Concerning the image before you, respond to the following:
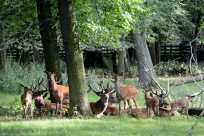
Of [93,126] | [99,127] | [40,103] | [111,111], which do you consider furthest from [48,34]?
[99,127]

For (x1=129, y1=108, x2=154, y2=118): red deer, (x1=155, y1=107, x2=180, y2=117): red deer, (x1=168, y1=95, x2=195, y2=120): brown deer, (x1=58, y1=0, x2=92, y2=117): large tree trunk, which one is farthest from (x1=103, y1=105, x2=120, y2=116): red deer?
(x1=168, y1=95, x2=195, y2=120): brown deer

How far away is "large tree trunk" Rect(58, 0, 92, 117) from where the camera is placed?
11.1 m

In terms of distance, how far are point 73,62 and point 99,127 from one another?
2.26 m

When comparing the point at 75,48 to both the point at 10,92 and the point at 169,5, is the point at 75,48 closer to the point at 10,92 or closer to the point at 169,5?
the point at 10,92

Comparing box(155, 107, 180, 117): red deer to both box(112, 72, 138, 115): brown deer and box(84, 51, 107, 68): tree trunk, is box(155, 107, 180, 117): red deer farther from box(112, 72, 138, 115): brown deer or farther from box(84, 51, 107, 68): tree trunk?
box(84, 51, 107, 68): tree trunk

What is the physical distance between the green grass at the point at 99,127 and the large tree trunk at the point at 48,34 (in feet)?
7.16

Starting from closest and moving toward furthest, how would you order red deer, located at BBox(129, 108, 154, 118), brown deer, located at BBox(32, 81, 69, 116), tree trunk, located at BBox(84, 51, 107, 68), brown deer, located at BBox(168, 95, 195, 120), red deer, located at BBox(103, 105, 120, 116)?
brown deer, located at BBox(168, 95, 195, 120)
red deer, located at BBox(129, 108, 154, 118)
brown deer, located at BBox(32, 81, 69, 116)
red deer, located at BBox(103, 105, 120, 116)
tree trunk, located at BBox(84, 51, 107, 68)

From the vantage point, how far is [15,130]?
9188mm

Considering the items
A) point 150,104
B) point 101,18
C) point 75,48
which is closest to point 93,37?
point 101,18

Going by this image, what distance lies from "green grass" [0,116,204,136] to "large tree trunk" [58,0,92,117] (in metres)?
0.51

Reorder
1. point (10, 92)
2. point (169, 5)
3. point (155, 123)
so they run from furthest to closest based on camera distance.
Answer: point (169, 5)
point (10, 92)
point (155, 123)

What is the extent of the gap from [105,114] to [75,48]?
2232 millimetres

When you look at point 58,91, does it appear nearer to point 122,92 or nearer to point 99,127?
point 122,92

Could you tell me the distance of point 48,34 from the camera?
12539 millimetres
